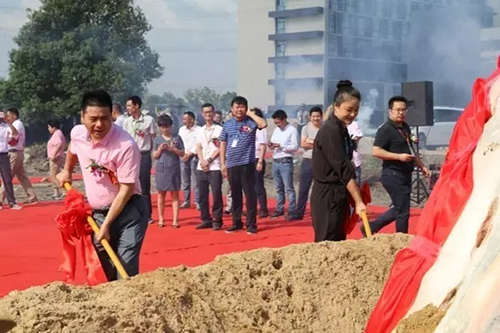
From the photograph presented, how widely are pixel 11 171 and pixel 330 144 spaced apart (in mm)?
7930

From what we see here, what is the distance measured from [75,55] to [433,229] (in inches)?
943

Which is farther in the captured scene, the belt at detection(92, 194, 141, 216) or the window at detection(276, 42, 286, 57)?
the window at detection(276, 42, 286, 57)

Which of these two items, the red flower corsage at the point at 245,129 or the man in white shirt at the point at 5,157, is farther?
the man in white shirt at the point at 5,157

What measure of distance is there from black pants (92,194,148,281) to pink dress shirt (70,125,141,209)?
9 centimetres

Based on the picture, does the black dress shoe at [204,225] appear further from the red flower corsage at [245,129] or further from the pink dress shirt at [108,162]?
the pink dress shirt at [108,162]

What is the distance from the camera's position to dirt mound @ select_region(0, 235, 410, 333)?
3396mm

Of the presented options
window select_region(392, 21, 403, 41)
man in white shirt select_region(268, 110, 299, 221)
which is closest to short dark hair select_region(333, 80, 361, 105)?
man in white shirt select_region(268, 110, 299, 221)

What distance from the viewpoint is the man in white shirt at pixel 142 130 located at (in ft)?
30.9

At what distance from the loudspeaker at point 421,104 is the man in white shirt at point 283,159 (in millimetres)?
2688

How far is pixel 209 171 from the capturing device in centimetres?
953

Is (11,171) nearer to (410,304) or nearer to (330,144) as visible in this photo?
(330,144)

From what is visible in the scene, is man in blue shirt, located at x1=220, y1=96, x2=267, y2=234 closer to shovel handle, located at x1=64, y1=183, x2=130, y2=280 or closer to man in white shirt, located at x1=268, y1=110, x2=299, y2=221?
man in white shirt, located at x1=268, y1=110, x2=299, y2=221

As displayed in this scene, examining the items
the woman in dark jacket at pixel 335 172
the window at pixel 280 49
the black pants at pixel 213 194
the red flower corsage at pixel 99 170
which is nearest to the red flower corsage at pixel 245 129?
the black pants at pixel 213 194

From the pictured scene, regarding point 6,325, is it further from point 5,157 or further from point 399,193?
point 5,157
